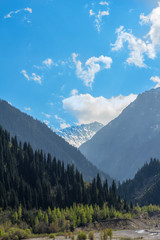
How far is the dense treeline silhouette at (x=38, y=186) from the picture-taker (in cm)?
11346

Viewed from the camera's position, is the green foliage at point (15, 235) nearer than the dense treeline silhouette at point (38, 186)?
Yes

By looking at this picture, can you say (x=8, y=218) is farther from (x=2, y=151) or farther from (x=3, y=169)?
(x=2, y=151)

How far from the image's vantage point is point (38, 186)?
123 meters

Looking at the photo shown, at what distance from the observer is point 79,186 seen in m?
131

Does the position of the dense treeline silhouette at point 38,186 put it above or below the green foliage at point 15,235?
above

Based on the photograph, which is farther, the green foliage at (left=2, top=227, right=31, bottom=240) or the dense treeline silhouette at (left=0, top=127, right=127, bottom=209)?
the dense treeline silhouette at (left=0, top=127, right=127, bottom=209)

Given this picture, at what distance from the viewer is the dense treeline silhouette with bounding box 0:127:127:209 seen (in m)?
113

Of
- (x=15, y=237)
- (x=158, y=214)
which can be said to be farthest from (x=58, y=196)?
(x=158, y=214)

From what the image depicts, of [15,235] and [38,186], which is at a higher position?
[38,186]

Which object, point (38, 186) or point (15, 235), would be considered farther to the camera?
point (38, 186)

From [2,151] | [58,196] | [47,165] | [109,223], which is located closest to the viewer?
[109,223]

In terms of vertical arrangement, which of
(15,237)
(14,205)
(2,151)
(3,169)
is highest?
(2,151)

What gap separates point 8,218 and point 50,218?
14.2 metres

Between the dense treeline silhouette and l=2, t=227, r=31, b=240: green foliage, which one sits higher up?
the dense treeline silhouette
